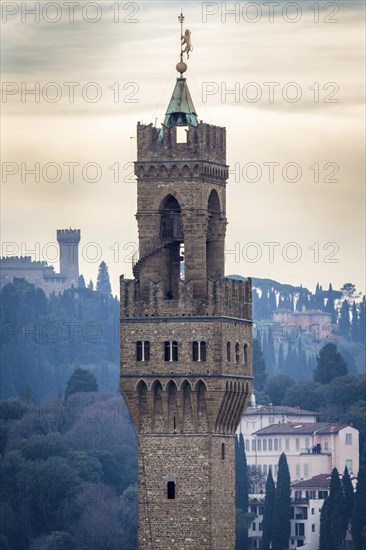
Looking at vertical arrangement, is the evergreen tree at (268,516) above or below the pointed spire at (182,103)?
below

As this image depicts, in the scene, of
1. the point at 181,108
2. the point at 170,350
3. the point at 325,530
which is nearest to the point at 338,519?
the point at 325,530

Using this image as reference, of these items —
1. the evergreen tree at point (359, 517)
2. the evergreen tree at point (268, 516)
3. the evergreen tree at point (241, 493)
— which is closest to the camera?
the evergreen tree at point (359, 517)

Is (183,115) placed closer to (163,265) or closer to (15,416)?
(163,265)

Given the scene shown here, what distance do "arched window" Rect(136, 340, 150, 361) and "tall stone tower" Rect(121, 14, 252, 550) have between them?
0.11 ft

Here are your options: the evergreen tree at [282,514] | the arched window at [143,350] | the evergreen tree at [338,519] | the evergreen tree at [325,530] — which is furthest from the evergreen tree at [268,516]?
the arched window at [143,350]

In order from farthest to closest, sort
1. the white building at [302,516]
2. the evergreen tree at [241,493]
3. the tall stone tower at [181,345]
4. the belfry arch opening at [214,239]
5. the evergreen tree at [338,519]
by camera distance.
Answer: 1. the white building at [302,516]
2. the evergreen tree at [241,493]
3. the evergreen tree at [338,519]
4. the belfry arch opening at [214,239]
5. the tall stone tower at [181,345]

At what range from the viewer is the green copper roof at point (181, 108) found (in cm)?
9869

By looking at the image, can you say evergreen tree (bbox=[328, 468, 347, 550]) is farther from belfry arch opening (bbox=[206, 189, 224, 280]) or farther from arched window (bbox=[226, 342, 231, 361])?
arched window (bbox=[226, 342, 231, 361])

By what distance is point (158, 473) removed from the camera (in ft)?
320

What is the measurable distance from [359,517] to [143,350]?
250 ft

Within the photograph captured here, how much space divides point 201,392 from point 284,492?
89.3 m

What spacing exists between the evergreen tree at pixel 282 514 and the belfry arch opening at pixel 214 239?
84.3 metres

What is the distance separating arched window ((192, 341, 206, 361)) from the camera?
9750 cm

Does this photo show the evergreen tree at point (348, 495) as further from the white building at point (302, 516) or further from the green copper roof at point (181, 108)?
the green copper roof at point (181, 108)
